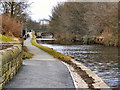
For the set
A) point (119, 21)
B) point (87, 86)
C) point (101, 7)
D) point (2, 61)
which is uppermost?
point (101, 7)

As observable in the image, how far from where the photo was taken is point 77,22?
60781 millimetres

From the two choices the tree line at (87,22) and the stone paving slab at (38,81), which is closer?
the stone paving slab at (38,81)

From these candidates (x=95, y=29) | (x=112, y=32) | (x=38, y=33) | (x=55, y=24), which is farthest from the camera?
(x=38, y=33)

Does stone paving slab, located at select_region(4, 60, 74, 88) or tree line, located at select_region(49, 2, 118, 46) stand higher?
tree line, located at select_region(49, 2, 118, 46)

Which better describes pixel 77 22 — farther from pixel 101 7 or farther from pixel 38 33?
pixel 38 33

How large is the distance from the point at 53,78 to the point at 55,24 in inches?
2697

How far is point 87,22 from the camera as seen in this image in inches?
2173

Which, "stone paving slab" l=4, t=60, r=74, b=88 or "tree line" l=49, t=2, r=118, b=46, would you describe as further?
"tree line" l=49, t=2, r=118, b=46

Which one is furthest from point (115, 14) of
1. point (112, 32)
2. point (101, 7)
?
point (101, 7)

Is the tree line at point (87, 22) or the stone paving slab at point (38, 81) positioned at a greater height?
the tree line at point (87, 22)

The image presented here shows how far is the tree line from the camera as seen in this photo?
3909cm

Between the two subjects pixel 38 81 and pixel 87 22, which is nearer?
pixel 38 81

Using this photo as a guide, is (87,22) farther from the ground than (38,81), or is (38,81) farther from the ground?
(87,22)

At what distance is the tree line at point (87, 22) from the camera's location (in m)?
39.1
